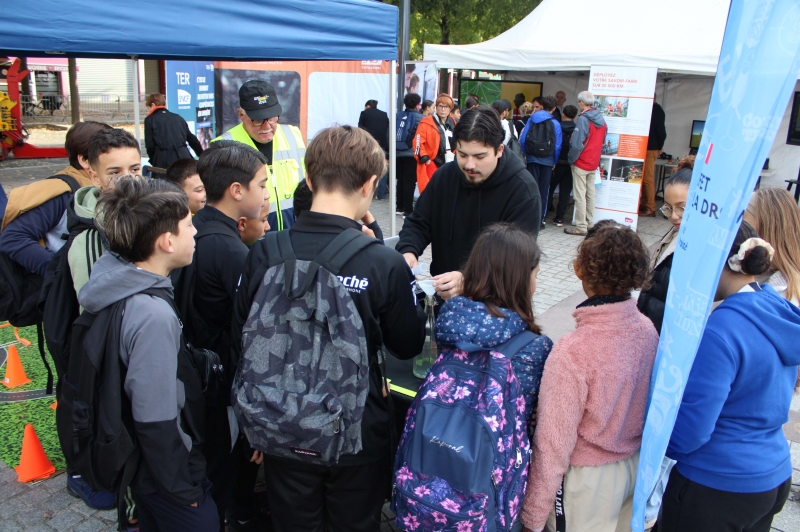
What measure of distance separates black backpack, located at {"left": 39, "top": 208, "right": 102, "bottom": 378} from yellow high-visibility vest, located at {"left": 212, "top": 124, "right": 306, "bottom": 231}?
148 cm

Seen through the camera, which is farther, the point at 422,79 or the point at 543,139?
the point at 422,79

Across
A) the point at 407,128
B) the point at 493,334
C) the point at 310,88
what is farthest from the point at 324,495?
the point at 310,88

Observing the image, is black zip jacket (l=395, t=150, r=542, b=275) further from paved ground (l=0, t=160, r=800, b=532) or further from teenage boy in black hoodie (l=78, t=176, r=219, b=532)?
teenage boy in black hoodie (l=78, t=176, r=219, b=532)

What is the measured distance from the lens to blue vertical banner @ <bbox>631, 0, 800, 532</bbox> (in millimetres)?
1231

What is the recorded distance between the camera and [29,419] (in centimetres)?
371

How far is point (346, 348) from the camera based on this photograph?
66.9 inches

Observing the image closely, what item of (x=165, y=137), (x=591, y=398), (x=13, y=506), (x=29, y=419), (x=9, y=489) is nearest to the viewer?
(x=591, y=398)

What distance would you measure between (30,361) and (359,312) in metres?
3.85

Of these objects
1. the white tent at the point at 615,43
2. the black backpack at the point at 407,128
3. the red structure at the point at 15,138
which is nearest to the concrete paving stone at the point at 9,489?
A: the black backpack at the point at 407,128

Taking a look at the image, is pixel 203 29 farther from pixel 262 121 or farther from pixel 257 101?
pixel 262 121

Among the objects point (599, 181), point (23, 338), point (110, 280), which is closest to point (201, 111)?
point (23, 338)

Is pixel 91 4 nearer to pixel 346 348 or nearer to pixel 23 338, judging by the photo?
pixel 346 348

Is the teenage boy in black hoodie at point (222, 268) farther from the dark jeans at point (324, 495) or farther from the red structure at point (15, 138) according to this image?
the red structure at point (15, 138)

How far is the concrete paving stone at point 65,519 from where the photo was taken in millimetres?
2805
